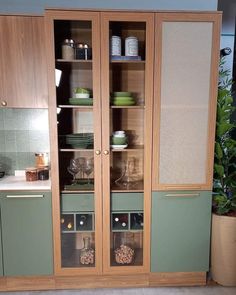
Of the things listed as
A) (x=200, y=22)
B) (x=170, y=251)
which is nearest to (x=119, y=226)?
(x=170, y=251)

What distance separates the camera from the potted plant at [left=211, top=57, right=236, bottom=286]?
2.00 meters

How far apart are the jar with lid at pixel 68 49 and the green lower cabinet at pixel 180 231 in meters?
1.24

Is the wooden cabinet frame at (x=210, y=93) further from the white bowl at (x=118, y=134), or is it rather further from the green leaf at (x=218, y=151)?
the white bowl at (x=118, y=134)

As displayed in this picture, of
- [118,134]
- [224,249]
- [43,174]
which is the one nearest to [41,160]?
[43,174]

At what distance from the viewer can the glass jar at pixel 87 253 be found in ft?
6.75

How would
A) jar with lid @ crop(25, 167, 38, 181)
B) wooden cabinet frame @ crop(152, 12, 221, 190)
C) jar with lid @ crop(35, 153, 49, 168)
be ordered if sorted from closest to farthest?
1. wooden cabinet frame @ crop(152, 12, 221, 190)
2. jar with lid @ crop(25, 167, 38, 181)
3. jar with lid @ crop(35, 153, 49, 168)

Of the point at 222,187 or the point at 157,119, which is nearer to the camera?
the point at 157,119

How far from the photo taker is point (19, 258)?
197 centimetres

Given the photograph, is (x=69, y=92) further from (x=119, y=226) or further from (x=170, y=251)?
(x=170, y=251)

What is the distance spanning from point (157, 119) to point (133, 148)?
1.04 ft

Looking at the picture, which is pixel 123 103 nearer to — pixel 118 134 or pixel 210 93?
pixel 118 134

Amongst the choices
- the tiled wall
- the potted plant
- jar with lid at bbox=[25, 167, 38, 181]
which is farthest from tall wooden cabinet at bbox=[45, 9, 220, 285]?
the tiled wall

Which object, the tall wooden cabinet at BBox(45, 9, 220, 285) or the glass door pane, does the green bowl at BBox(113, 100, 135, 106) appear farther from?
the glass door pane

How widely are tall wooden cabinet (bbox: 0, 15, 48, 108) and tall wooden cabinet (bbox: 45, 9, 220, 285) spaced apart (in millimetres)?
179
